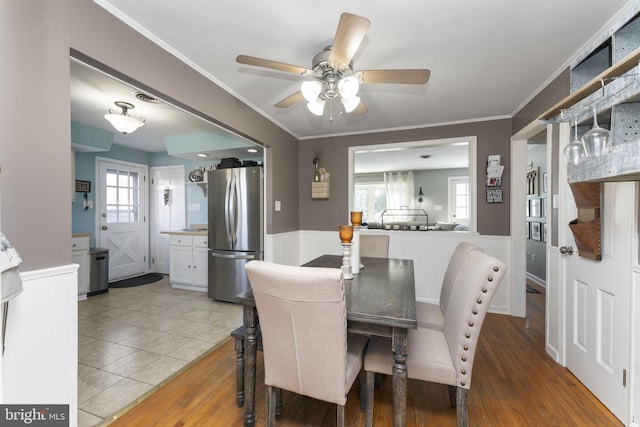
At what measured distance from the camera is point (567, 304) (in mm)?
2088

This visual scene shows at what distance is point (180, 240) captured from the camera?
4.14m

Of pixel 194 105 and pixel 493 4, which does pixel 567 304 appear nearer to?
pixel 493 4

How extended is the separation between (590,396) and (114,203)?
6161 mm

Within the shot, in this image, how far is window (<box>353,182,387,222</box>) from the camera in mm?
8641

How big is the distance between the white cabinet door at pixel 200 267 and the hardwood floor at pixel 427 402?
1.93m

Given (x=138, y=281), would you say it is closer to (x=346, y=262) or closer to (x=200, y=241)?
(x=200, y=241)

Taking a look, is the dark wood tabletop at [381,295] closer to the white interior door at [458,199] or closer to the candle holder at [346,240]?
the candle holder at [346,240]

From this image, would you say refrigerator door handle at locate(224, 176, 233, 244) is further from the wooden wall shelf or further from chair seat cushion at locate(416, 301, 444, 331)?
the wooden wall shelf

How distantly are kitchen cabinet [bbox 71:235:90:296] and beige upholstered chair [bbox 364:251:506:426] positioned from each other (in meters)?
4.06

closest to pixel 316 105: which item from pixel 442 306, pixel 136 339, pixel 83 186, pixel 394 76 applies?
pixel 394 76

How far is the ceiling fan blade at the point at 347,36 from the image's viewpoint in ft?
3.84

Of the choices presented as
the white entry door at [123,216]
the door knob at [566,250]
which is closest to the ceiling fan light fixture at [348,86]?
the door knob at [566,250]

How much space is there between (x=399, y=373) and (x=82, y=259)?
14.4 feet

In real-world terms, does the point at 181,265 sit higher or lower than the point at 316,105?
lower
